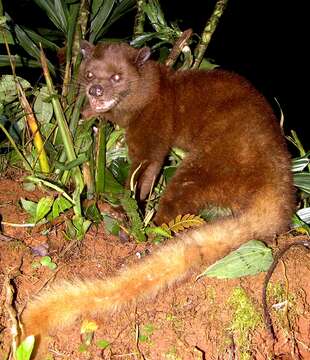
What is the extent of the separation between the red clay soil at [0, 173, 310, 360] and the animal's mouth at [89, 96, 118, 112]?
40.0 inches

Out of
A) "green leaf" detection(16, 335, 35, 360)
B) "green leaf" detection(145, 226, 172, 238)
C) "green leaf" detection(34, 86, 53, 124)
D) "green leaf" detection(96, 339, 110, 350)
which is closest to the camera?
"green leaf" detection(16, 335, 35, 360)

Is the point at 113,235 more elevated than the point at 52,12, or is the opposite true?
the point at 52,12

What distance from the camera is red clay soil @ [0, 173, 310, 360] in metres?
2.05

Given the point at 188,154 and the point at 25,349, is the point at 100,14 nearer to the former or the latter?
the point at 188,154

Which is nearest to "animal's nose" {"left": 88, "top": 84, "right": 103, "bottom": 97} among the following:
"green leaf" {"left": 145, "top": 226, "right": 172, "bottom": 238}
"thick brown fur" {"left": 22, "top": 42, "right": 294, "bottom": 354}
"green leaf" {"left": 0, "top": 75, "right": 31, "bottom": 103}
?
"thick brown fur" {"left": 22, "top": 42, "right": 294, "bottom": 354}

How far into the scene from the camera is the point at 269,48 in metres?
13.6

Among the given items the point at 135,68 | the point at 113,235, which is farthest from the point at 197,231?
the point at 135,68

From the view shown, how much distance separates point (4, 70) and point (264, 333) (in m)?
4.15

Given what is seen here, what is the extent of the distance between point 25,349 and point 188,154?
73.9 inches

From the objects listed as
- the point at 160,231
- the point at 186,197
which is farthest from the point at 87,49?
the point at 160,231

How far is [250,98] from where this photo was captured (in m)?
3.17

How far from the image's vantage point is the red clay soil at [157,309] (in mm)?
2053

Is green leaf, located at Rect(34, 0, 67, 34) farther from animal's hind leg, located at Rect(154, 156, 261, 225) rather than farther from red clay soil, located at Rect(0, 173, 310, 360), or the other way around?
red clay soil, located at Rect(0, 173, 310, 360)

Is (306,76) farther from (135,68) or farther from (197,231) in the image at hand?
(197,231)
